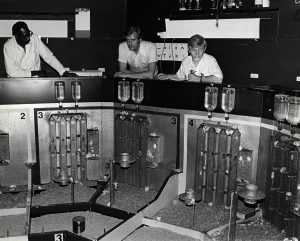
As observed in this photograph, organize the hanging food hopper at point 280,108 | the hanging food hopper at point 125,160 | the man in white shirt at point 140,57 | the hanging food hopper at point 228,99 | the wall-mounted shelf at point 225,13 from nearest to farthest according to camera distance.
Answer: the hanging food hopper at point 280,108 → the hanging food hopper at point 228,99 → the hanging food hopper at point 125,160 → the man in white shirt at point 140,57 → the wall-mounted shelf at point 225,13

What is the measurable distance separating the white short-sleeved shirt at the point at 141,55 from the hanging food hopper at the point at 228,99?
1752 mm

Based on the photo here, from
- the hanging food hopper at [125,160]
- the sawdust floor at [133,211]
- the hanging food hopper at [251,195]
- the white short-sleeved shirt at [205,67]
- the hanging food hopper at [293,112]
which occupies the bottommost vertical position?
the sawdust floor at [133,211]

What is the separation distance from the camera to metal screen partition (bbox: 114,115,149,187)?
4.34m

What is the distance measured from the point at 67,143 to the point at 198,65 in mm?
1664

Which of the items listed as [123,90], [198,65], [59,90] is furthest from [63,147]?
[198,65]

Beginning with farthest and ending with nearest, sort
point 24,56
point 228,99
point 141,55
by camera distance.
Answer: point 141,55 < point 24,56 < point 228,99

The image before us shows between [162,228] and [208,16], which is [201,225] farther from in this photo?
[208,16]

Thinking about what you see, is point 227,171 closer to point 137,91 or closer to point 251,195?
point 251,195

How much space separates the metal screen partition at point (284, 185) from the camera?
329 centimetres

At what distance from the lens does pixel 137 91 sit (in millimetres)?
4277

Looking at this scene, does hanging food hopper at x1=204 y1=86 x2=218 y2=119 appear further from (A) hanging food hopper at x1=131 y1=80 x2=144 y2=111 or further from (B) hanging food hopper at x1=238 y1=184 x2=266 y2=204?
(B) hanging food hopper at x1=238 y1=184 x2=266 y2=204

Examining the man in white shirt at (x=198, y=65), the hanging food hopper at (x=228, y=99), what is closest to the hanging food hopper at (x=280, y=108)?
the hanging food hopper at (x=228, y=99)

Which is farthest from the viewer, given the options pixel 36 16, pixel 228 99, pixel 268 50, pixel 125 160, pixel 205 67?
pixel 36 16

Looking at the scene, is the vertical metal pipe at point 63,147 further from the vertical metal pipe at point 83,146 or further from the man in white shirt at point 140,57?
the man in white shirt at point 140,57
